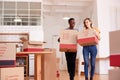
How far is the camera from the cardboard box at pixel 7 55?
2953mm

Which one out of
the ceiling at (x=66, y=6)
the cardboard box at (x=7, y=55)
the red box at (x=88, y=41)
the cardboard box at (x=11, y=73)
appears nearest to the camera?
the cardboard box at (x=11, y=73)

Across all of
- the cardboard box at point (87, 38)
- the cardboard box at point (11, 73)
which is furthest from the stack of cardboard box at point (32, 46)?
the cardboard box at point (11, 73)

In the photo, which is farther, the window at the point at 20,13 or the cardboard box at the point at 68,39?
the window at the point at 20,13

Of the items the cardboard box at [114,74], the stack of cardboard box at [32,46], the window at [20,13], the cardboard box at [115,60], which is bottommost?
the cardboard box at [114,74]

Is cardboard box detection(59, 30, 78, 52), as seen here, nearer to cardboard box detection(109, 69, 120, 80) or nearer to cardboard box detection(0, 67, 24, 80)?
cardboard box detection(0, 67, 24, 80)

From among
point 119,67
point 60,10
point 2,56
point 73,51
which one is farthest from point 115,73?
point 60,10

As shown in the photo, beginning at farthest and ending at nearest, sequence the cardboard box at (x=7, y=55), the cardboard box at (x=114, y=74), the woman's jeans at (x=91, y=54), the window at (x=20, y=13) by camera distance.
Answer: the window at (x=20, y=13) → the woman's jeans at (x=91, y=54) → the cardboard box at (x=7, y=55) → the cardboard box at (x=114, y=74)

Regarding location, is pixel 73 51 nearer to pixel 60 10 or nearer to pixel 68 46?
pixel 68 46

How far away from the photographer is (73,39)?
4.04 m

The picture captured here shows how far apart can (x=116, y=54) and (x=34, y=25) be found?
263 inches

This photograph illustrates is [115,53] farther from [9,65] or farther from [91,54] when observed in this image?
[91,54]

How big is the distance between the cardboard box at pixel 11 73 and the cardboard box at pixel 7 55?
0.12 meters

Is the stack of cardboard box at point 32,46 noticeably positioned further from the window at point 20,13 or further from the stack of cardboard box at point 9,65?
the window at point 20,13

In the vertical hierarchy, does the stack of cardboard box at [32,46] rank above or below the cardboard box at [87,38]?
below
